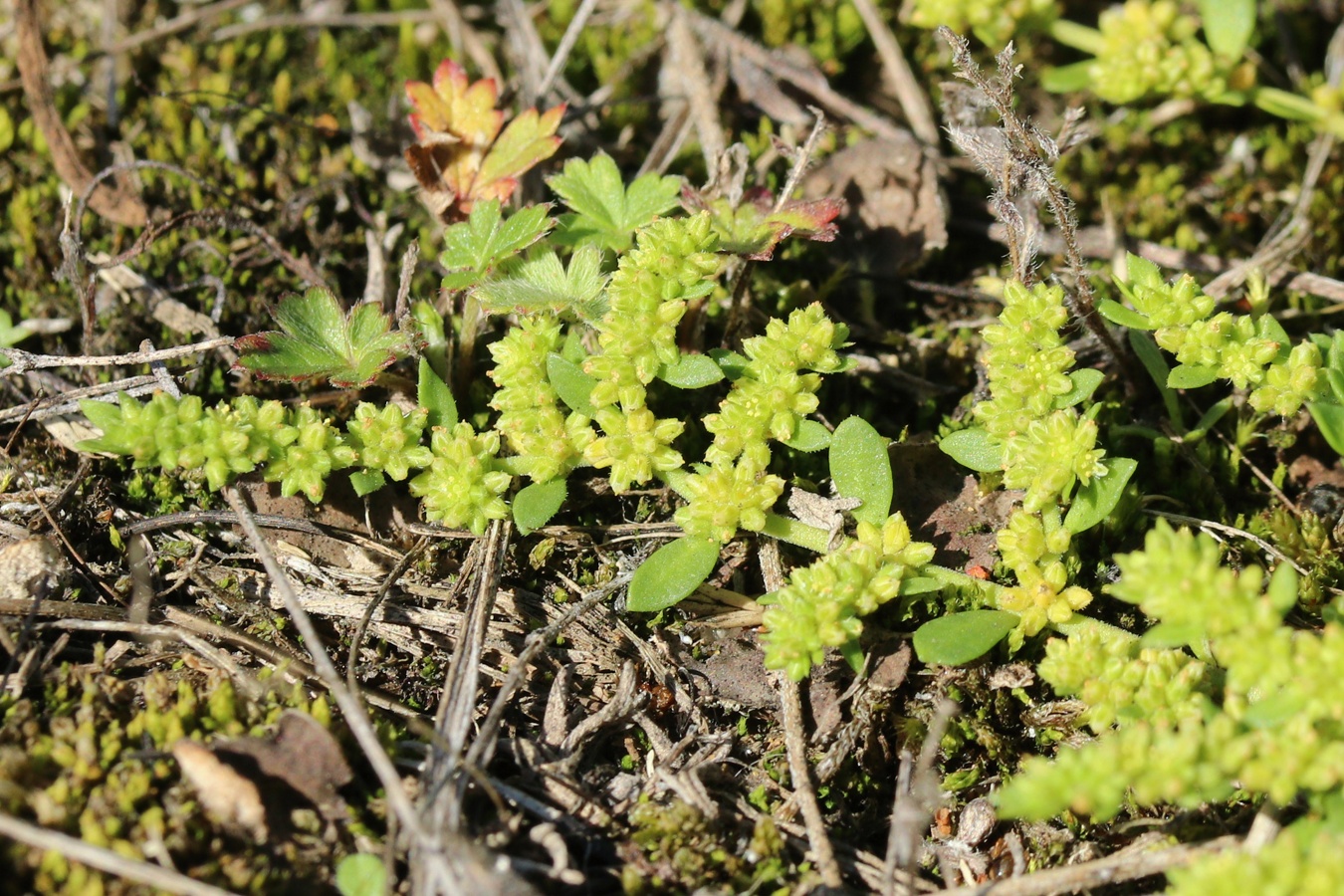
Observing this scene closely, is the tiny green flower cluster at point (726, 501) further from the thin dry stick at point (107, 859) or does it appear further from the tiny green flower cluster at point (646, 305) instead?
the thin dry stick at point (107, 859)

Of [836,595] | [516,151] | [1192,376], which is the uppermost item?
[516,151]

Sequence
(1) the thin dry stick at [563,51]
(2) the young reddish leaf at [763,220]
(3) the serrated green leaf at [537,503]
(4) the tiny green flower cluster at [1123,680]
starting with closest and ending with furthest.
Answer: (4) the tiny green flower cluster at [1123,680] < (3) the serrated green leaf at [537,503] < (2) the young reddish leaf at [763,220] < (1) the thin dry stick at [563,51]

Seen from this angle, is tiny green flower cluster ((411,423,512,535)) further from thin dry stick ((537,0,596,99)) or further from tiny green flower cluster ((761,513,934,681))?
thin dry stick ((537,0,596,99))

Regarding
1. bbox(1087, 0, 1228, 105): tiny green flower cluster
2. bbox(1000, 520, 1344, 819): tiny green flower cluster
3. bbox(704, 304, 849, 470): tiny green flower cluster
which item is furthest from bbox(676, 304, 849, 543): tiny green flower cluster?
bbox(1087, 0, 1228, 105): tiny green flower cluster

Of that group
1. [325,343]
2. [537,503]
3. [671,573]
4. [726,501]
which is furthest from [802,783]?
[325,343]

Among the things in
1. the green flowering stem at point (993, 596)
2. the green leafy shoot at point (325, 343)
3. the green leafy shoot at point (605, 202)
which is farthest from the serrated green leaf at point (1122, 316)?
the green leafy shoot at point (325, 343)

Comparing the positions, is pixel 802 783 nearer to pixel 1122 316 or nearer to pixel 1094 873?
pixel 1094 873
